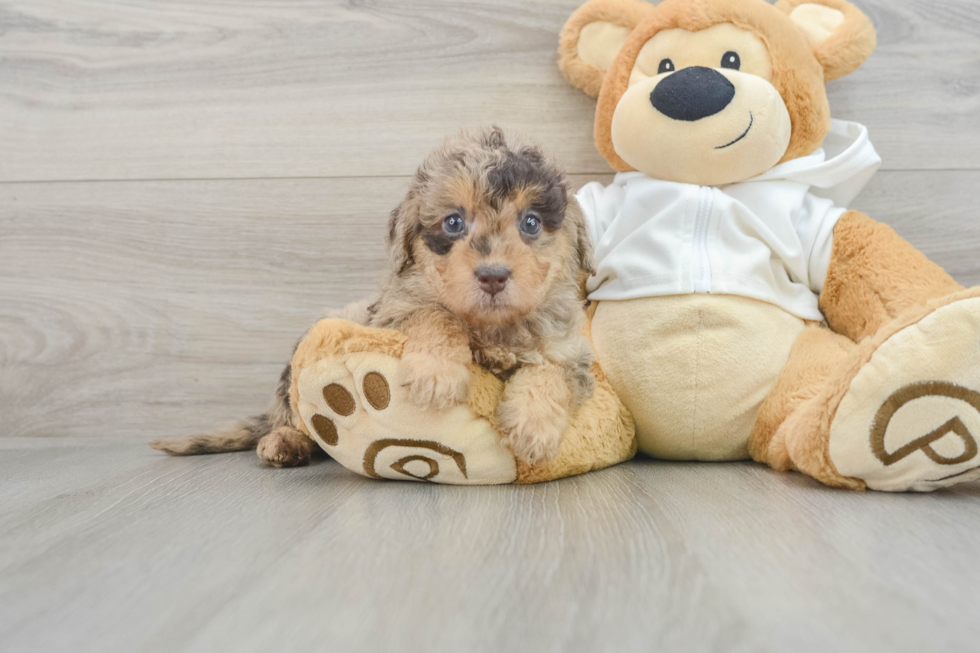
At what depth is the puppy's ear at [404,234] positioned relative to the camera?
3.20ft

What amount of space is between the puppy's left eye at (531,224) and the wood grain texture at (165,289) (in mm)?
557

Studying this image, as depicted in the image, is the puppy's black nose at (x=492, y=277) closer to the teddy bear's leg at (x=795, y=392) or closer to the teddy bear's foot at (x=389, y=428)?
the teddy bear's foot at (x=389, y=428)

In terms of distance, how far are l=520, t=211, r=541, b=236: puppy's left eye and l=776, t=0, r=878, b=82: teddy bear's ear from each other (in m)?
0.69

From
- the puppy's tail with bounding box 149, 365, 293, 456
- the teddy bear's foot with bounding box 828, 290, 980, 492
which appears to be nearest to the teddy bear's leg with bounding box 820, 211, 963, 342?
the teddy bear's foot with bounding box 828, 290, 980, 492

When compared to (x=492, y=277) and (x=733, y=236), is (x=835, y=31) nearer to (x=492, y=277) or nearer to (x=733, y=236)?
(x=733, y=236)

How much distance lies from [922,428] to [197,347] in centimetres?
140

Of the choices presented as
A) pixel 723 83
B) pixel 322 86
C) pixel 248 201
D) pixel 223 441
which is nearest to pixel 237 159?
pixel 248 201

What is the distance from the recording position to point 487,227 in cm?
90

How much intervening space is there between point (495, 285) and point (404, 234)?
0.20 metres

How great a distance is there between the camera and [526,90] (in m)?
1.44

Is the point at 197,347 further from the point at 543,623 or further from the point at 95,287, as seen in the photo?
the point at 543,623

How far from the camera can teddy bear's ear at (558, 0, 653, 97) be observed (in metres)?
1.28

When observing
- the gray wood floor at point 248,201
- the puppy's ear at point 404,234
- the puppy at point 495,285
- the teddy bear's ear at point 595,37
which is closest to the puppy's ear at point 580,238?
the puppy at point 495,285

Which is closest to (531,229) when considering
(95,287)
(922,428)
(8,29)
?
(922,428)
